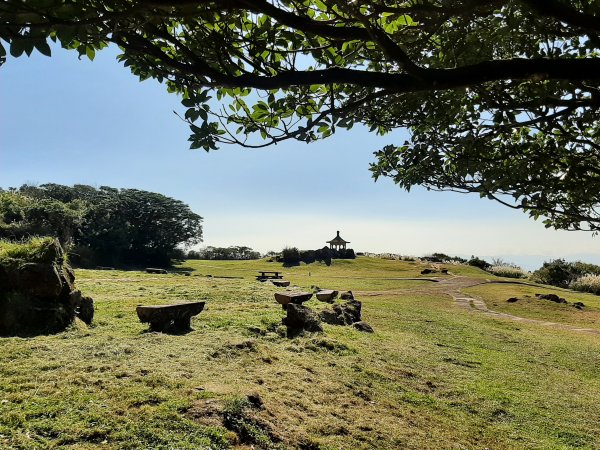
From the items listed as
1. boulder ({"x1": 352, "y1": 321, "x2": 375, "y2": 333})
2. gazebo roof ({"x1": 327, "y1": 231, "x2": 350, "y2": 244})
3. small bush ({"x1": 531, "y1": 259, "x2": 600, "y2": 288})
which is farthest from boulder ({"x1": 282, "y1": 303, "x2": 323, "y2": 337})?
gazebo roof ({"x1": 327, "y1": 231, "x2": 350, "y2": 244})

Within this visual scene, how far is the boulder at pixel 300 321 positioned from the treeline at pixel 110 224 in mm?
35198

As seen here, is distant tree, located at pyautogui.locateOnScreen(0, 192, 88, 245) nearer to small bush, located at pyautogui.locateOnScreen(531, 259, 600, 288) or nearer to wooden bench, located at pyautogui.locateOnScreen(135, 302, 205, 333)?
wooden bench, located at pyautogui.locateOnScreen(135, 302, 205, 333)

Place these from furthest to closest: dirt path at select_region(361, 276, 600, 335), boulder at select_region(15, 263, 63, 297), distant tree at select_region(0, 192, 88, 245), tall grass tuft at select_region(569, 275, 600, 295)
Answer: distant tree at select_region(0, 192, 88, 245) → tall grass tuft at select_region(569, 275, 600, 295) → dirt path at select_region(361, 276, 600, 335) → boulder at select_region(15, 263, 63, 297)

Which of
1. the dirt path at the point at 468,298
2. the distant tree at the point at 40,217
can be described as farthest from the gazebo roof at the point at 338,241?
the distant tree at the point at 40,217

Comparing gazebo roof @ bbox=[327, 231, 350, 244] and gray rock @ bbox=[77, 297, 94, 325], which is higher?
gazebo roof @ bbox=[327, 231, 350, 244]

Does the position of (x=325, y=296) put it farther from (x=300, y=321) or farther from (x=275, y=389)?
(x=275, y=389)

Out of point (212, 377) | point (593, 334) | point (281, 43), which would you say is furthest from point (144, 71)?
point (593, 334)

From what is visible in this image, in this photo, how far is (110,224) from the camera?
1964 inches

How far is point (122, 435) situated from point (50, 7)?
161 inches

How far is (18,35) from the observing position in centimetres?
251

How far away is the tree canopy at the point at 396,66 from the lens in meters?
2.73

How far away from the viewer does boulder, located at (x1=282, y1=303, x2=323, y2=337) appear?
10.8 metres

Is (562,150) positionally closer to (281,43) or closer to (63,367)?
(281,43)

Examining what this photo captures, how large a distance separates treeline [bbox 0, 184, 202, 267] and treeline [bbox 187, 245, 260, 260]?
541cm
